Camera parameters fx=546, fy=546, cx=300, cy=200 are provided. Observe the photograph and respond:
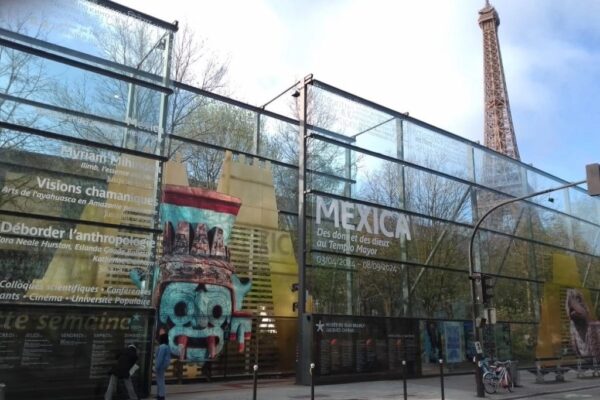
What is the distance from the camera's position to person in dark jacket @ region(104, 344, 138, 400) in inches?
494

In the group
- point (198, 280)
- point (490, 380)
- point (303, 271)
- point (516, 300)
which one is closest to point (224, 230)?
point (198, 280)

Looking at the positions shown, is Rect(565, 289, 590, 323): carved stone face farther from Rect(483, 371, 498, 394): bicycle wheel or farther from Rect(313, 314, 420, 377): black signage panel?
Rect(483, 371, 498, 394): bicycle wheel

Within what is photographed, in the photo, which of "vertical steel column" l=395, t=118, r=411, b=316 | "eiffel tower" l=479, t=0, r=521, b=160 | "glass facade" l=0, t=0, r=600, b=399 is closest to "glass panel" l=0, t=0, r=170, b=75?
"glass facade" l=0, t=0, r=600, b=399

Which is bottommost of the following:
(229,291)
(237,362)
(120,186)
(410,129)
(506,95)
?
(237,362)

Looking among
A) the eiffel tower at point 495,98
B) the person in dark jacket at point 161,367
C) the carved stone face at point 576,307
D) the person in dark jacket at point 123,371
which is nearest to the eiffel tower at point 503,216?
the carved stone face at point 576,307

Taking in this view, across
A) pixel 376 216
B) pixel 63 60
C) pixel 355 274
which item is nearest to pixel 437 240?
pixel 376 216

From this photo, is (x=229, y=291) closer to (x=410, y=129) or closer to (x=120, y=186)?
(x=120, y=186)

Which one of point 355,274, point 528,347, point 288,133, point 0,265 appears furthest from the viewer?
point 528,347

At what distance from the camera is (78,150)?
14484mm

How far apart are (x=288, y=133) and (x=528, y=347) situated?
643 inches

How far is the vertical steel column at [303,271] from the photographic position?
707 inches

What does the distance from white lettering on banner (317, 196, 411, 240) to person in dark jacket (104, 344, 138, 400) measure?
917 centimetres

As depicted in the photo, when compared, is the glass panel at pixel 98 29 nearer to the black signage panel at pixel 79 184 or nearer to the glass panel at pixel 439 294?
the black signage panel at pixel 79 184

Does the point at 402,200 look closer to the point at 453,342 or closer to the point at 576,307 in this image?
the point at 453,342
